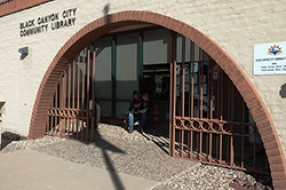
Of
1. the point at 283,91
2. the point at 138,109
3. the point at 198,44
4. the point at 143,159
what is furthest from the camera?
the point at 138,109

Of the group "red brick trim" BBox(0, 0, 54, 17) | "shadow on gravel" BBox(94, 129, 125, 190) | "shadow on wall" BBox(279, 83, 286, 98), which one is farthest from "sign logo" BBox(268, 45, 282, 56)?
"red brick trim" BBox(0, 0, 54, 17)

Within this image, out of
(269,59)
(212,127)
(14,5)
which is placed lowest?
(212,127)

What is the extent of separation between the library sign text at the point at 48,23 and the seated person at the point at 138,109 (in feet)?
8.94

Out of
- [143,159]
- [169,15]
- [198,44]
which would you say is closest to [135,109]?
[143,159]

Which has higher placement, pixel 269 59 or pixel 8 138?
pixel 269 59

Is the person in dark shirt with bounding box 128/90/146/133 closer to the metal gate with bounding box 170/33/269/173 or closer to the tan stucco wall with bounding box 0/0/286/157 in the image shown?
the metal gate with bounding box 170/33/269/173

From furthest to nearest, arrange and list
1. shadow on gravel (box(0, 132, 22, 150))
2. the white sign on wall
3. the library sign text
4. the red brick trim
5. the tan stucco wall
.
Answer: the red brick trim < shadow on gravel (box(0, 132, 22, 150)) < the library sign text < the tan stucco wall < the white sign on wall

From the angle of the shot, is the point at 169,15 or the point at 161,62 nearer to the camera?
the point at 169,15

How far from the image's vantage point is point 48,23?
7.38 metres

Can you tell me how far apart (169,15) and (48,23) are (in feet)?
12.9

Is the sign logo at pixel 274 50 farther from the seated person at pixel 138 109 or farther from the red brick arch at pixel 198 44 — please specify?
the seated person at pixel 138 109

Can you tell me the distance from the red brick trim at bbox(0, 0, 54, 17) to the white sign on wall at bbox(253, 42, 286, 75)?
6.00 meters

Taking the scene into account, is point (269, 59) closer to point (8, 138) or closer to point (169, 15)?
point (169, 15)

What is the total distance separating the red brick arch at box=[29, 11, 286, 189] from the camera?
4.01 metres
